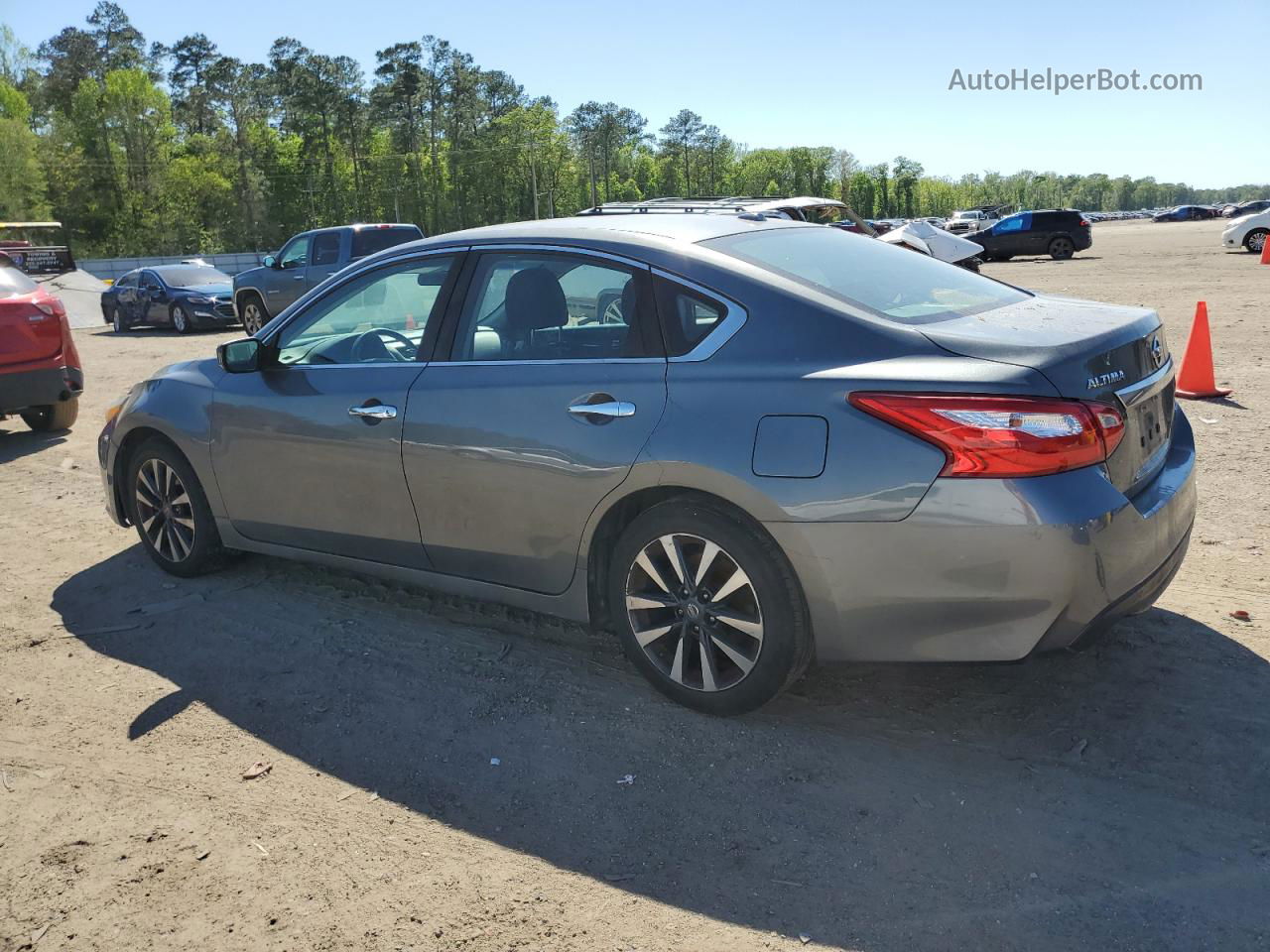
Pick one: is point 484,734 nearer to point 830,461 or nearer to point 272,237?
point 830,461

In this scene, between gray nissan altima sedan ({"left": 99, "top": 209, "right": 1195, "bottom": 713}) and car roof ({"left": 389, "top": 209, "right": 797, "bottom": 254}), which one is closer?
gray nissan altima sedan ({"left": 99, "top": 209, "right": 1195, "bottom": 713})

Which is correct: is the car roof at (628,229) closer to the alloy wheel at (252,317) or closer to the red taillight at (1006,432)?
the red taillight at (1006,432)

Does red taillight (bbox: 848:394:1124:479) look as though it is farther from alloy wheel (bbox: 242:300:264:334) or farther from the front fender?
alloy wheel (bbox: 242:300:264:334)

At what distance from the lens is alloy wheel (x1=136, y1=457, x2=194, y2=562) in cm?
523

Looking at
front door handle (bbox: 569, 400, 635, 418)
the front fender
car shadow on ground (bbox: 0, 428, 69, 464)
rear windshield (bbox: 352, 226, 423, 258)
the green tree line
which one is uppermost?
the green tree line

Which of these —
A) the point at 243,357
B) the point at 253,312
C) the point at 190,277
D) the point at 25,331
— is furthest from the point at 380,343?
the point at 190,277

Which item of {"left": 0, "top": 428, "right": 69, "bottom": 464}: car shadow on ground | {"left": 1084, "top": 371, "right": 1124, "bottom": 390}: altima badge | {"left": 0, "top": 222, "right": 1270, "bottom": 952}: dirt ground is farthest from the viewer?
{"left": 0, "top": 428, "right": 69, "bottom": 464}: car shadow on ground

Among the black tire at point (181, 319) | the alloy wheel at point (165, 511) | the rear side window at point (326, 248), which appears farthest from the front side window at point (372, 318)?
the black tire at point (181, 319)

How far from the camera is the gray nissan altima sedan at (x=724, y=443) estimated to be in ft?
9.94

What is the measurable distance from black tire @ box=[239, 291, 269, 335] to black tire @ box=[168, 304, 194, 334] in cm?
159

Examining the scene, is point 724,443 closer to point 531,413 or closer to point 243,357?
point 531,413

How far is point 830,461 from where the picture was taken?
315 centimetres

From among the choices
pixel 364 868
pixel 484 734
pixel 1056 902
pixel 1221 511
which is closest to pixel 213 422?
pixel 484 734

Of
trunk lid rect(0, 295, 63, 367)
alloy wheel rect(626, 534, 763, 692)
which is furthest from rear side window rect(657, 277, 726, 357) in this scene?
trunk lid rect(0, 295, 63, 367)
